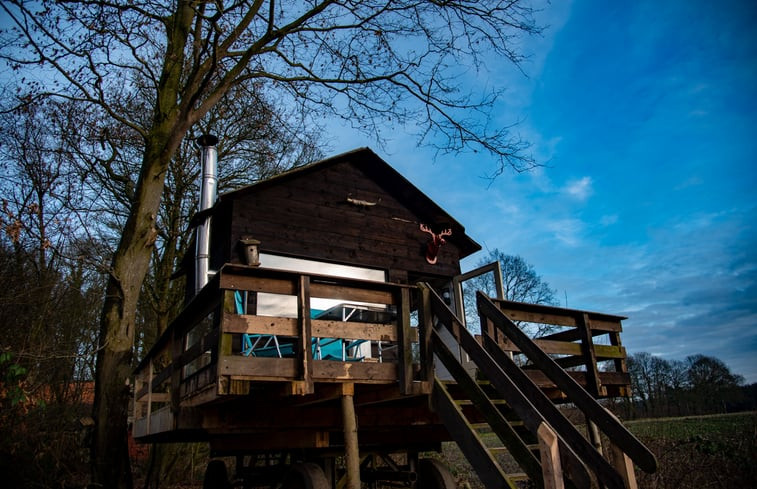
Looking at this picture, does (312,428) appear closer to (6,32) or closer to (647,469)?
(647,469)

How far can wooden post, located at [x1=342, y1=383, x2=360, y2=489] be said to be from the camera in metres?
4.57

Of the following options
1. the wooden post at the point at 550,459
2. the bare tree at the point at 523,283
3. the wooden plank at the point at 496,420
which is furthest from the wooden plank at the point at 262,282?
the bare tree at the point at 523,283

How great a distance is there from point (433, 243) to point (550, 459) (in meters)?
7.68

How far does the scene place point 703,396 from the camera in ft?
102

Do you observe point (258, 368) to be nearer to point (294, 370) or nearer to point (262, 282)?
point (294, 370)

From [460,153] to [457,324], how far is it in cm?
618

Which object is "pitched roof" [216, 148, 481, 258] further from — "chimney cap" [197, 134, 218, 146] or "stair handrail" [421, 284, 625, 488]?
"stair handrail" [421, 284, 625, 488]

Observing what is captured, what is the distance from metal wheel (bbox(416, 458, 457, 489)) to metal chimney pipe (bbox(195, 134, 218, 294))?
4375 mm

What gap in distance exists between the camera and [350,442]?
476 cm

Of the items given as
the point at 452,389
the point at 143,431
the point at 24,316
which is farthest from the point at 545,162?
the point at 24,316

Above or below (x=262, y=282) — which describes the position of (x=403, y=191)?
above

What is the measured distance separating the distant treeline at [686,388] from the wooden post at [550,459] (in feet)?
85.6

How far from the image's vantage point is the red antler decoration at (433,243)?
10758mm

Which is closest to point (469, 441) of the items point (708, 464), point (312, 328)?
point (312, 328)
